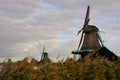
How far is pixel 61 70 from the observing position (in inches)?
563

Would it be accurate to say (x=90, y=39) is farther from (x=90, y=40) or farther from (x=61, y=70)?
(x=61, y=70)

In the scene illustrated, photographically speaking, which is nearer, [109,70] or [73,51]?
[109,70]

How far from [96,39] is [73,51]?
15.1ft

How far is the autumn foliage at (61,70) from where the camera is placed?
41.1ft

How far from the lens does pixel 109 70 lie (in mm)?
16500

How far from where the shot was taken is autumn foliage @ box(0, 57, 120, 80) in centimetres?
1254

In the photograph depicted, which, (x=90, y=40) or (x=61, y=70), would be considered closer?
(x=61, y=70)

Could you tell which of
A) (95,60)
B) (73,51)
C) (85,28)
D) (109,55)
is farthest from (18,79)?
(85,28)

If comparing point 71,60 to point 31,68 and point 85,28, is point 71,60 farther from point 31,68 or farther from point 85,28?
point 85,28

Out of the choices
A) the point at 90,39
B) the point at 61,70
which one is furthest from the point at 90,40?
the point at 61,70

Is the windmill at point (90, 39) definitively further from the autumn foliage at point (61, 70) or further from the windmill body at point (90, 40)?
the autumn foliage at point (61, 70)

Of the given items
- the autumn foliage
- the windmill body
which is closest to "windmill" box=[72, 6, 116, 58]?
the windmill body

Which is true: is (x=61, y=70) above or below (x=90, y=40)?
below

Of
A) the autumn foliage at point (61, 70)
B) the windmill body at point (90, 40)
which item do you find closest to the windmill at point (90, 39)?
the windmill body at point (90, 40)
